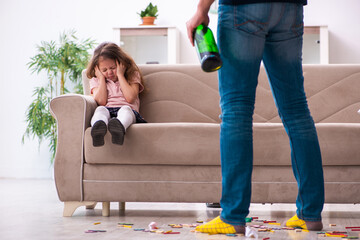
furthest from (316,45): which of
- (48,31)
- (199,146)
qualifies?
(199,146)

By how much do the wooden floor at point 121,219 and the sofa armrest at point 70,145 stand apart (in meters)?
0.13

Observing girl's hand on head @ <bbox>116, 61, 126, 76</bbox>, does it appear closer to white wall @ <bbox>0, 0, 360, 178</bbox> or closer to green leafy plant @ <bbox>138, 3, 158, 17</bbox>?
green leafy plant @ <bbox>138, 3, 158, 17</bbox>

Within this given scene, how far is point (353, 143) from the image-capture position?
2150 mm

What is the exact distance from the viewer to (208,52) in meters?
→ 1.44

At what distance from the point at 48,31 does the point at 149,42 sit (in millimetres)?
1210

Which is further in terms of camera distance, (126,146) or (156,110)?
(156,110)

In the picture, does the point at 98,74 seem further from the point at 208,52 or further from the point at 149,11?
the point at 149,11

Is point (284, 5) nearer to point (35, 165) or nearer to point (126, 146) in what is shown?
point (126, 146)

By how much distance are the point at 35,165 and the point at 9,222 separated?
11.4 feet

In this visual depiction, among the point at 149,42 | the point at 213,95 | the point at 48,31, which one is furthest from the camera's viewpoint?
the point at 48,31

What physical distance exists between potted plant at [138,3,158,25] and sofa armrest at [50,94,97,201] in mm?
3037

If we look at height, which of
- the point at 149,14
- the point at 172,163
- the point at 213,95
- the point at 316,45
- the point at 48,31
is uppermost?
the point at 149,14

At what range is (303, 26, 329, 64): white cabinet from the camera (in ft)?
16.3

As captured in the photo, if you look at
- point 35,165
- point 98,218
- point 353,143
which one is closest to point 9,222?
point 98,218
